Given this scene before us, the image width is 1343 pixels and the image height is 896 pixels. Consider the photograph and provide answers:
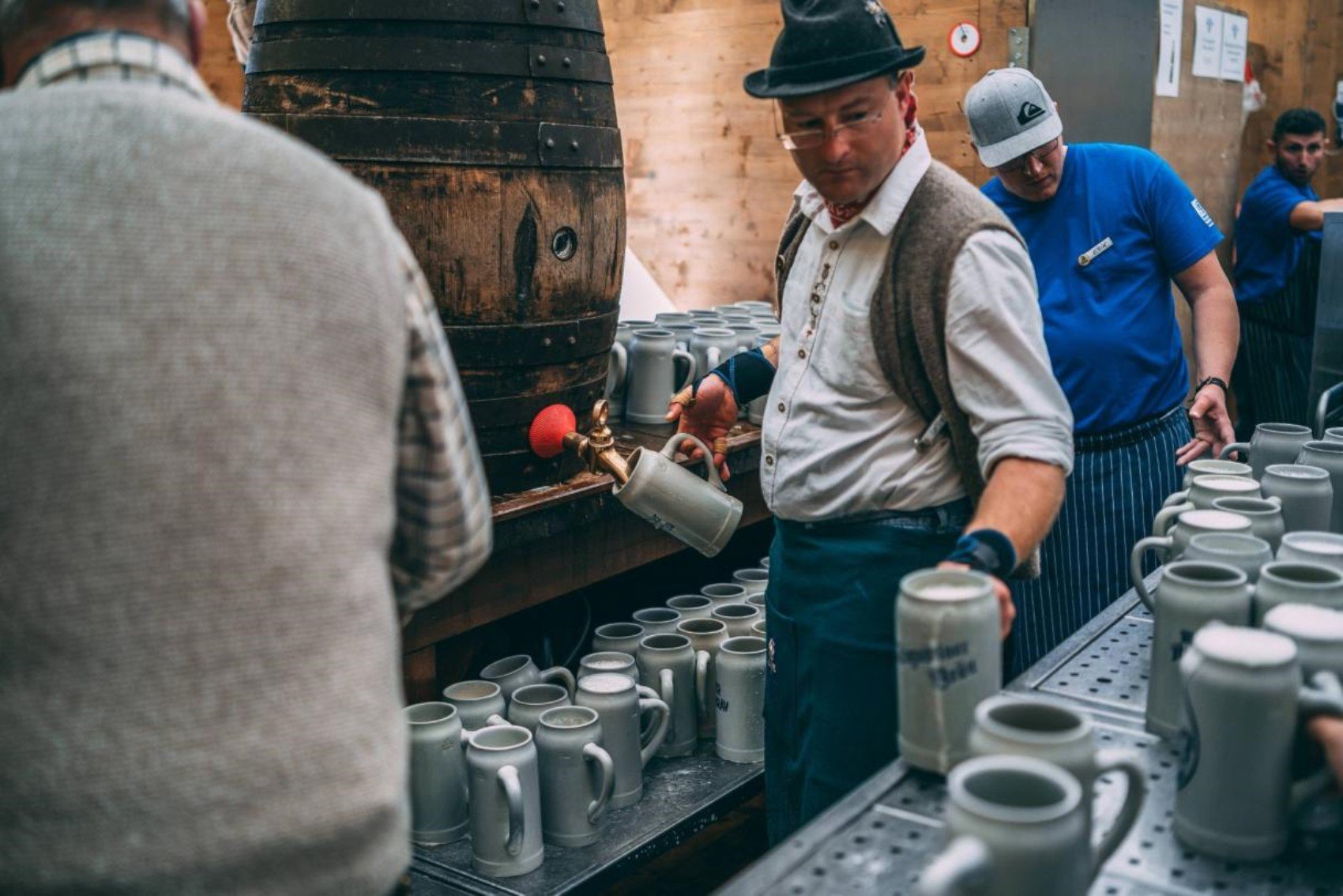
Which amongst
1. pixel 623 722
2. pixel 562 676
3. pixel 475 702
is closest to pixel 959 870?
pixel 623 722

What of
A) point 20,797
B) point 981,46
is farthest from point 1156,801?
point 981,46

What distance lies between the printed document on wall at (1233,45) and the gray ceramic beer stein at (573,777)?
16.7 ft

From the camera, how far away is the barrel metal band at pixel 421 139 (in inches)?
101

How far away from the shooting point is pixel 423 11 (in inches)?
100

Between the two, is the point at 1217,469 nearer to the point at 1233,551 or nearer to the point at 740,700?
the point at 1233,551

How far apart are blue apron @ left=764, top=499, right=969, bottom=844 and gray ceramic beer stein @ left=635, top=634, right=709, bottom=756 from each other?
72 centimetres

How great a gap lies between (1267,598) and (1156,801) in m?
0.27

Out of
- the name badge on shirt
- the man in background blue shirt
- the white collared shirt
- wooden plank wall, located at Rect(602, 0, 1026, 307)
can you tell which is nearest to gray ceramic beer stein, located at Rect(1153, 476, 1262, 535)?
the white collared shirt

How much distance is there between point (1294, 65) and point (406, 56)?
587 centimetres

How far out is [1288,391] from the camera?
594cm

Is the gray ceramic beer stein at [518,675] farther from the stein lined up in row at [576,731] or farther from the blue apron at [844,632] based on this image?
the blue apron at [844,632]

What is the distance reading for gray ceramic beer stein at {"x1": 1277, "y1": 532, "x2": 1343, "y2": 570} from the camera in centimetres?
158

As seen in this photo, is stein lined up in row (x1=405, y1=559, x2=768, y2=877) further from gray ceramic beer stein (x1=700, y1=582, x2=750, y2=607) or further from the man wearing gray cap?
the man wearing gray cap

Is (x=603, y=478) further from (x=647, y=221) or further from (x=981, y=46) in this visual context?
(x=647, y=221)
